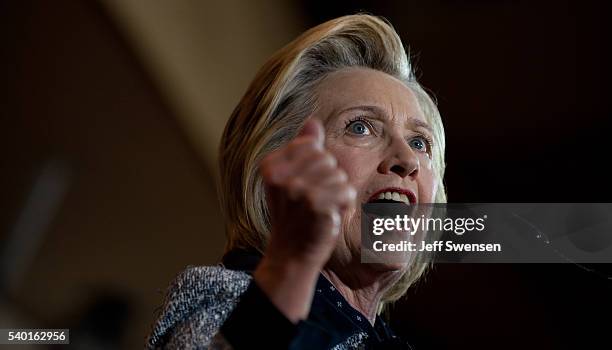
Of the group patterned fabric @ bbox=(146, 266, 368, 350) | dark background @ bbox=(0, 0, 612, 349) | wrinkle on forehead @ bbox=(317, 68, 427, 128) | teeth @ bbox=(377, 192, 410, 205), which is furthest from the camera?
dark background @ bbox=(0, 0, 612, 349)

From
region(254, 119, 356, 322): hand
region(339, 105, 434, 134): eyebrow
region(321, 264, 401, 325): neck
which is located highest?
region(339, 105, 434, 134): eyebrow

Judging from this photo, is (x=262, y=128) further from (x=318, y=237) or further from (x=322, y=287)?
(x=318, y=237)

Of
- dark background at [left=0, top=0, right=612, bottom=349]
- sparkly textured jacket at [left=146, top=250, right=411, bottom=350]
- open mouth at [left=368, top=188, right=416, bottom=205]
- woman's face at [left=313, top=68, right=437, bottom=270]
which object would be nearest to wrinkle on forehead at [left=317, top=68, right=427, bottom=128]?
woman's face at [left=313, top=68, right=437, bottom=270]

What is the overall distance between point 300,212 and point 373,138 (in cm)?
49

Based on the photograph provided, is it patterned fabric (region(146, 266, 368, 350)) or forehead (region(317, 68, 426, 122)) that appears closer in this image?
patterned fabric (region(146, 266, 368, 350))

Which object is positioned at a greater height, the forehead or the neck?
the forehead

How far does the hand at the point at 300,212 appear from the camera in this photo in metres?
0.70

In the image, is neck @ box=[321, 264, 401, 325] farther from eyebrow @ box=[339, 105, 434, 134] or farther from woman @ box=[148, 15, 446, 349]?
eyebrow @ box=[339, 105, 434, 134]

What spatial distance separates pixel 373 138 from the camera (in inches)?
46.9

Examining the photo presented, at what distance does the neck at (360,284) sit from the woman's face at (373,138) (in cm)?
2

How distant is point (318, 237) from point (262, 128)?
1.72ft

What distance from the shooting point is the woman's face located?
1144 millimetres

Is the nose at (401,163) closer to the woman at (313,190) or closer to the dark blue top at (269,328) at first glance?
the woman at (313,190)

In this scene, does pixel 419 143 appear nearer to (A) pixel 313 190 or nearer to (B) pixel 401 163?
(B) pixel 401 163
